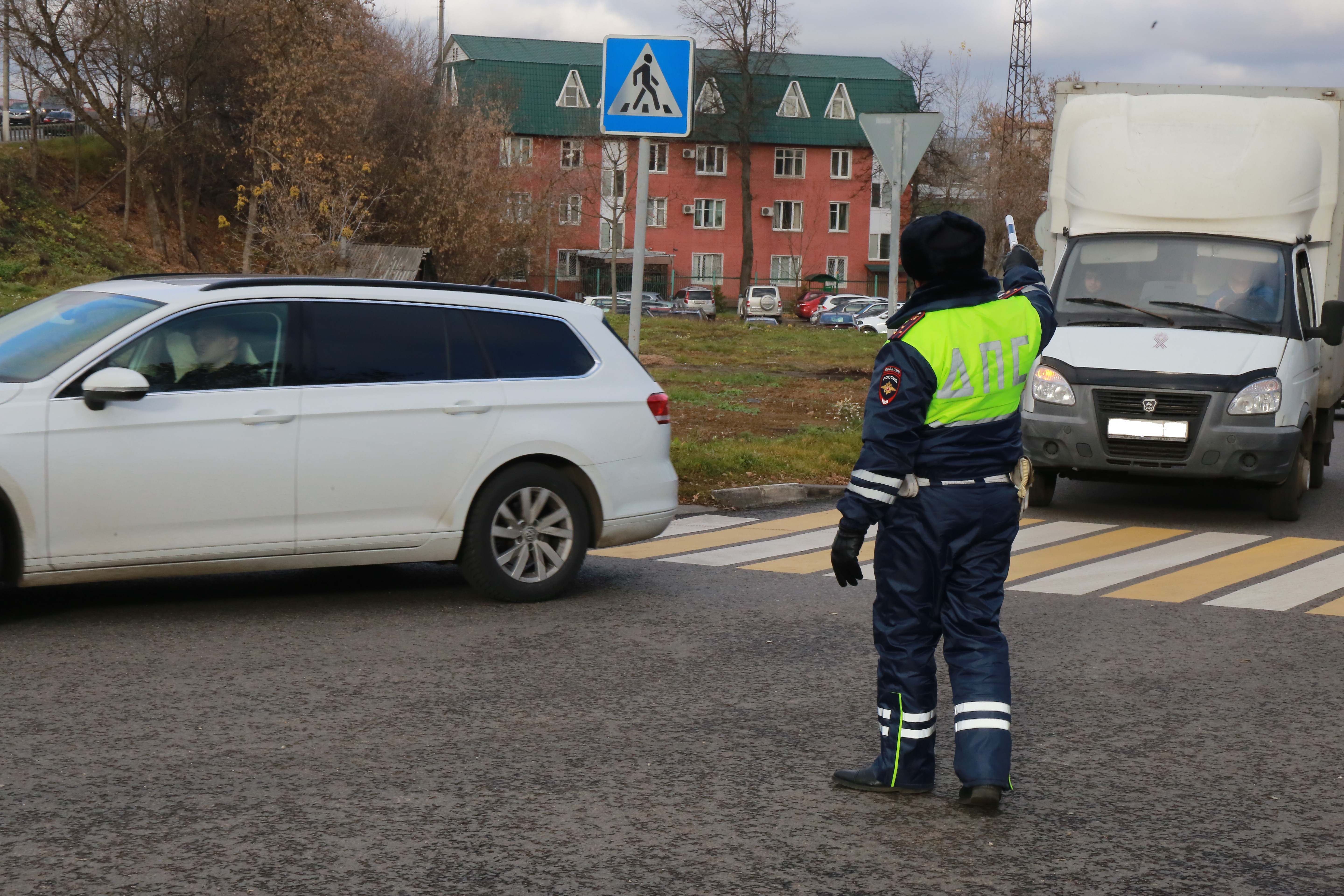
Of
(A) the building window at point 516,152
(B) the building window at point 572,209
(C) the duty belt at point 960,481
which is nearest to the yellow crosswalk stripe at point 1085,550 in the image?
(C) the duty belt at point 960,481

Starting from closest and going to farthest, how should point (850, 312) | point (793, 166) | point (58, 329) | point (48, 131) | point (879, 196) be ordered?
point (58, 329) → point (48, 131) → point (850, 312) → point (793, 166) → point (879, 196)

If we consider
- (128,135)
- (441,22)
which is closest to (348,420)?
(128,135)

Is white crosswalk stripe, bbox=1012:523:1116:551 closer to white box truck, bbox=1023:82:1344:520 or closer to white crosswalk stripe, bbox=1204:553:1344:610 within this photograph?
white box truck, bbox=1023:82:1344:520

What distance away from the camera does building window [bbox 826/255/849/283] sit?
7944 cm

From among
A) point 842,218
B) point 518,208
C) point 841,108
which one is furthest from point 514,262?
point 841,108

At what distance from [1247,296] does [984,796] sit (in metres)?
8.46

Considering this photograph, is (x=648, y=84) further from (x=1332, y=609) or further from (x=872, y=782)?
(x=872, y=782)

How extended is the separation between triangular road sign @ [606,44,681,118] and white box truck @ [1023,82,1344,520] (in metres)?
3.47

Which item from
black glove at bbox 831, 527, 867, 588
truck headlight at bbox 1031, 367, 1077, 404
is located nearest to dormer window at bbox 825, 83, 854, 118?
truck headlight at bbox 1031, 367, 1077, 404

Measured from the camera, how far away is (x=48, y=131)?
54.8 m

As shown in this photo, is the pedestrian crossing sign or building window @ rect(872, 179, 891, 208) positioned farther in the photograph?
building window @ rect(872, 179, 891, 208)

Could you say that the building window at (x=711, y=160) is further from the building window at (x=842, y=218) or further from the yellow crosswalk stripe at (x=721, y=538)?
the yellow crosswalk stripe at (x=721, y=538)

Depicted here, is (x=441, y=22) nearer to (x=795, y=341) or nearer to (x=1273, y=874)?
(x=795, y=341)

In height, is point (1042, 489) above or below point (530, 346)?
below
